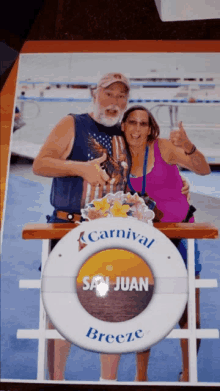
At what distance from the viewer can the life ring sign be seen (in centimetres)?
173

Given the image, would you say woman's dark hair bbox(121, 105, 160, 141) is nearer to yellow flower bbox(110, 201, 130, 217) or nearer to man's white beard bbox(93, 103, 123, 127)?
man's white beard bbox(93, 103, 123, 127)

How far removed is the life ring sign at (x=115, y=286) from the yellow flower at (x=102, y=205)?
67mm

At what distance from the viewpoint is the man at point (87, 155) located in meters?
1.85

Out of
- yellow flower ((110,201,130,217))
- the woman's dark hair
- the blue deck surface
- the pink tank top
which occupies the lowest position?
the blue deck surface

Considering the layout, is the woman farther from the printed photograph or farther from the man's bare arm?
the man's bare arm

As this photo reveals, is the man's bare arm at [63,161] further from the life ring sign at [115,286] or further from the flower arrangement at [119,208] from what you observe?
the life ring sign at [115,286]

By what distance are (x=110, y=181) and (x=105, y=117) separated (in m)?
0.32

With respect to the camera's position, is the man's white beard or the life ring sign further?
the man's white beard

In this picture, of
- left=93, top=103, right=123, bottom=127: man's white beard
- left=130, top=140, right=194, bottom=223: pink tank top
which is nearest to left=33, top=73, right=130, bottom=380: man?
left=93, top=103, right=123, bottom=127: man's white beard

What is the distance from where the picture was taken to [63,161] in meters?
1.87

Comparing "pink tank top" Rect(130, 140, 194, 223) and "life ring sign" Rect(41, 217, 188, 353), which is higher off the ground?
"pink tank top" Rect(130, 140, 194, 223)

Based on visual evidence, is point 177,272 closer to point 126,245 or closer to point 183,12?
point 126,245

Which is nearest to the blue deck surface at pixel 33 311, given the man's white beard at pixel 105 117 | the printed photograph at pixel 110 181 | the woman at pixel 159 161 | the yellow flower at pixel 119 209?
the printed photograph at pixel 110 181

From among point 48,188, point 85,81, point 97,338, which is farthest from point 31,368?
point 85,81
